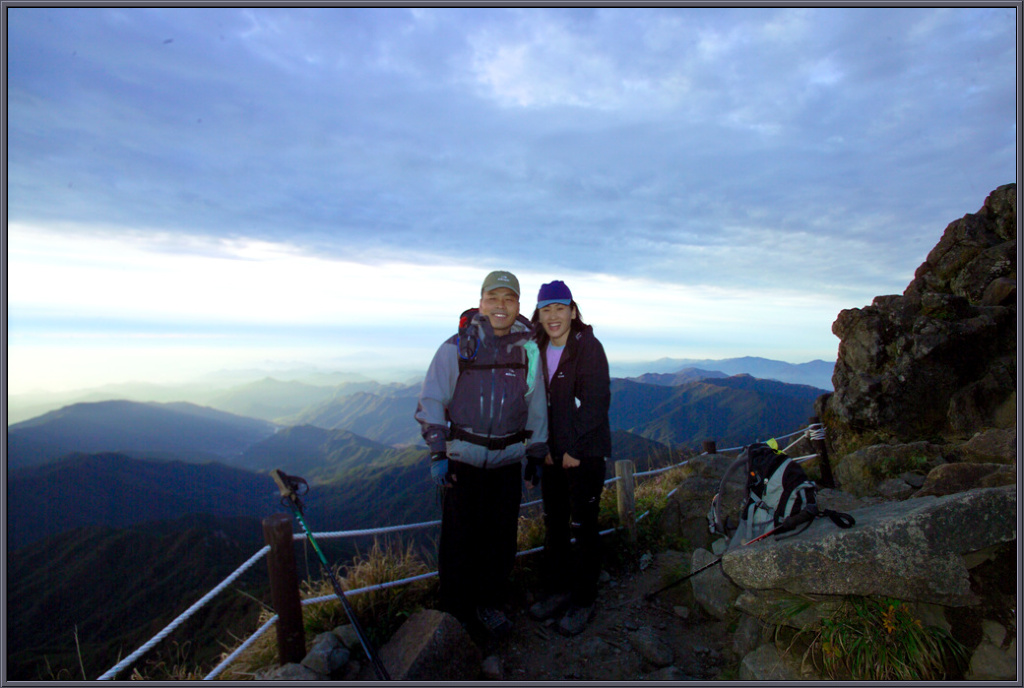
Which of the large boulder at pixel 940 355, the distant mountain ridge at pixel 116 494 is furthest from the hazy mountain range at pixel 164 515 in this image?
the large boulder at pixel 940 355

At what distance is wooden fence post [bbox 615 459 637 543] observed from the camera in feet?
20.1

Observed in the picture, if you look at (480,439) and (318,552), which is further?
(480,439)

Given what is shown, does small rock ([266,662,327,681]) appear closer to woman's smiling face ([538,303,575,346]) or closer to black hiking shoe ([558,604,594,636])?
black hiking shoe ([558,604,594,636])

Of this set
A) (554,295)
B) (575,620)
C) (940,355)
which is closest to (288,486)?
(554,295)

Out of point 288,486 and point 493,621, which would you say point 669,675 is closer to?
point 493,621

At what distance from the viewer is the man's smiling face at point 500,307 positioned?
3918 millimetres

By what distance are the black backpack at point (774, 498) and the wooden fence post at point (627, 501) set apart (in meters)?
1.71

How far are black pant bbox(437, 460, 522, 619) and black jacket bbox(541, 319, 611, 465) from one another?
0.47 metres

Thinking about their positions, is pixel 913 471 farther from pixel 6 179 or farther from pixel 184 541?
pixel 184 541

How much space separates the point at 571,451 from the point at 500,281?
4.85 ft

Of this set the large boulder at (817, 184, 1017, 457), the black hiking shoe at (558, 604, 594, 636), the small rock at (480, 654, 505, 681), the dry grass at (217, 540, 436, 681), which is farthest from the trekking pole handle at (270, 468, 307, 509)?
the large boulder at (817, 184, 1017, 457)

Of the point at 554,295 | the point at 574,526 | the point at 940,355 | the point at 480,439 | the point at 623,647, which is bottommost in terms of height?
the point at 623,647

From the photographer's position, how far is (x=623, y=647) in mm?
4273

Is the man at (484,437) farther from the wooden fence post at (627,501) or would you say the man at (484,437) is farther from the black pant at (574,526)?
the wooden fence post at (627,501)
